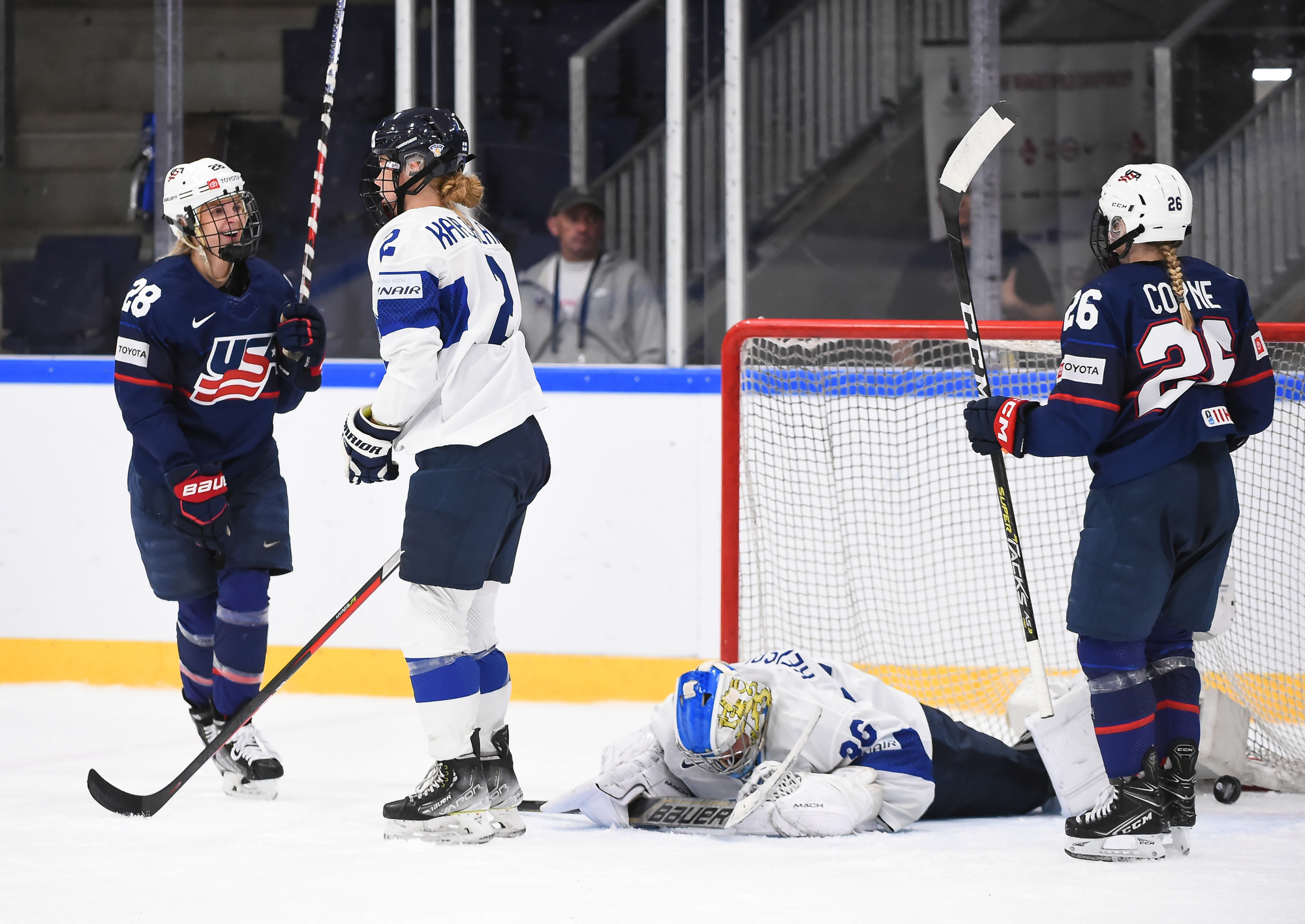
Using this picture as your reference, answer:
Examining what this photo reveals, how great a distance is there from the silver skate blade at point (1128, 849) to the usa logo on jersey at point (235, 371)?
1761 mm

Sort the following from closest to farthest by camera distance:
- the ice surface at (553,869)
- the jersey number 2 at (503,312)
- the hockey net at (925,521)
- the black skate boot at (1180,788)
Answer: the ice surface at (553,869), the black skate boot at (1180,788), the jersey number 2 at (503,312), the hockey net at (925,521)

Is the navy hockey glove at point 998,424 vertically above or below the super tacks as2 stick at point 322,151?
below

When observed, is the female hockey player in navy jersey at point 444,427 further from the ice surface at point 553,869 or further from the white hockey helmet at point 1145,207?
the white hockey helmet at point 1145,207

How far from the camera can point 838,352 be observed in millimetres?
3568

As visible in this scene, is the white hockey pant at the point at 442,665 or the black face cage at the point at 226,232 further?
the black face cage at the point at 226,232

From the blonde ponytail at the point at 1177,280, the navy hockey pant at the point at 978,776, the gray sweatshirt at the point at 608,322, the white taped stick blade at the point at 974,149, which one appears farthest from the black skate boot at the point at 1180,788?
the gray sweatshirt at the point at 608,322

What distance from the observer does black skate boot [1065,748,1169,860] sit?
8.20ft

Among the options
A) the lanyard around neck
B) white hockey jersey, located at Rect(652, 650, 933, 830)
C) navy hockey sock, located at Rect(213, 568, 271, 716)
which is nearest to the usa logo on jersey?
navy hockey sock, located at Rect(213, 568, 271, 716)

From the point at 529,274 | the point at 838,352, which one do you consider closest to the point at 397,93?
the point at 529,274

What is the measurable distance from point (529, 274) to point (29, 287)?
1.50 m

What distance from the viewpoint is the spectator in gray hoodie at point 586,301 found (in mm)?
4391

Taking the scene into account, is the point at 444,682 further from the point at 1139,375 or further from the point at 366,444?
the point at 1139,375

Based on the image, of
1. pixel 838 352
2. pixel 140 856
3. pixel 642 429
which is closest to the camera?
pixel 140 856

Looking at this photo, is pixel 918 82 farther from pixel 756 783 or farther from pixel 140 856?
pixel 140 856
